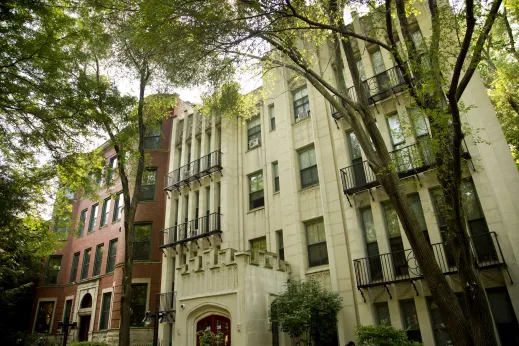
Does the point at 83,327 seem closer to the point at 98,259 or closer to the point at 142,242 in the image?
the point at 98,259

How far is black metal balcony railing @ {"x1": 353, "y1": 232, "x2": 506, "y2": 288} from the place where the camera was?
10789 millimetres

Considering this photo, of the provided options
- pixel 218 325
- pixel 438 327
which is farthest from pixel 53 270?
pixel 438 327

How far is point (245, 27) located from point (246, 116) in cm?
895

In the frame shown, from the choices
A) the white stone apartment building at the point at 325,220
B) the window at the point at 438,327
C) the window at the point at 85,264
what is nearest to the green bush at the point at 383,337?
the white stone apartment building at the point at 325,220

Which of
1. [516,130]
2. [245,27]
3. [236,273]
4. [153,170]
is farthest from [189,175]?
[516,130]

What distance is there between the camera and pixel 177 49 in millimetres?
11766

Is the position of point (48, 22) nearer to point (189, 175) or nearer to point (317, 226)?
point (189, 175)

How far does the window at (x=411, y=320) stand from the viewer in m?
11.6

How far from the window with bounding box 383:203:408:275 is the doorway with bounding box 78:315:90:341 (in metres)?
21.4

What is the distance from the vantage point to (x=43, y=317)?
28.3 m

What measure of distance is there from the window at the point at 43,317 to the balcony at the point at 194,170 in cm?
1547

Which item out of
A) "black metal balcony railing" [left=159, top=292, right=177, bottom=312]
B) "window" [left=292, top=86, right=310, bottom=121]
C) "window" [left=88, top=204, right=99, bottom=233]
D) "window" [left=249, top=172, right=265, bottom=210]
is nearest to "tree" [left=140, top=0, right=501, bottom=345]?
"window" [left=292, top=86, right=310, bottom=121]

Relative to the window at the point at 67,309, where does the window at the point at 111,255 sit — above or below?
above

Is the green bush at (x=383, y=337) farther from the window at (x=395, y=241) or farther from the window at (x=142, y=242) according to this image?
the window at (x=142, y=242)
